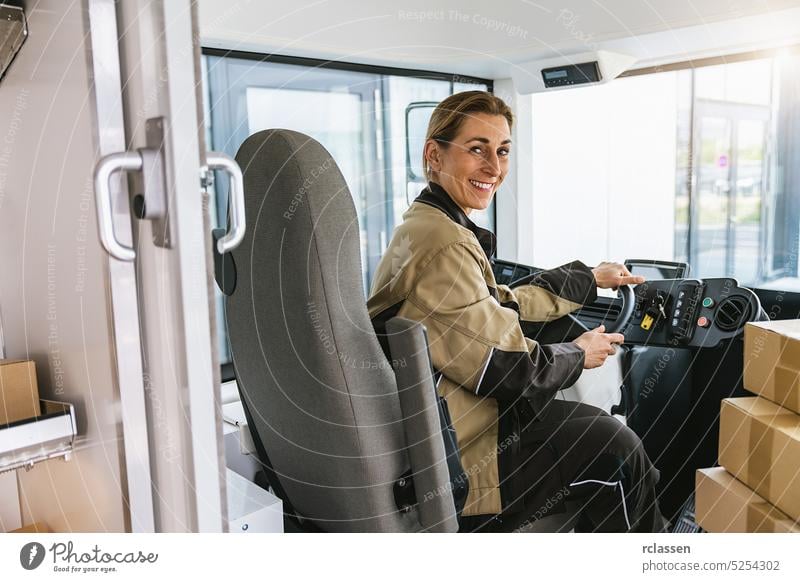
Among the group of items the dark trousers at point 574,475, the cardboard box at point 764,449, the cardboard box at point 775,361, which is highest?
the cardboard box at point 775,361

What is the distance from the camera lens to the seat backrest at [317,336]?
1.13 metres

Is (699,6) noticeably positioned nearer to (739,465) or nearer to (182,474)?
(739,465)

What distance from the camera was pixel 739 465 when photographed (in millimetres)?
1141

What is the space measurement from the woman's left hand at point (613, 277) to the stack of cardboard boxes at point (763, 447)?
640mm

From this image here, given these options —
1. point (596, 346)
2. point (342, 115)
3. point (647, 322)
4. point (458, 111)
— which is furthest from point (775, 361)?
point (342, 115)

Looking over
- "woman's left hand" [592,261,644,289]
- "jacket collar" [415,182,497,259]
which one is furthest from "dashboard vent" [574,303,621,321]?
"jacket collar" [415,182,497,259]

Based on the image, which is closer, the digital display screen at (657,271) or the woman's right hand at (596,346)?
the woman's right hand at (596,346)

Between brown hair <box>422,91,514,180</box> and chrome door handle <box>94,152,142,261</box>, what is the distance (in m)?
1.06

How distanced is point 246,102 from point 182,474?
1469 millimetres

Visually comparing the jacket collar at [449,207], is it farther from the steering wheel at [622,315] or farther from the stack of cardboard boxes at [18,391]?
the stack of cardboard boxes at [18,391]

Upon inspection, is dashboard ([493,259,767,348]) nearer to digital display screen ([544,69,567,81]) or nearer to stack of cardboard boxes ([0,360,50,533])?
digital display screen ([544,69,567,81])

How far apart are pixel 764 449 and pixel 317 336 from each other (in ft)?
2.33

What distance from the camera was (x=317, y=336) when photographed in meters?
1.14
